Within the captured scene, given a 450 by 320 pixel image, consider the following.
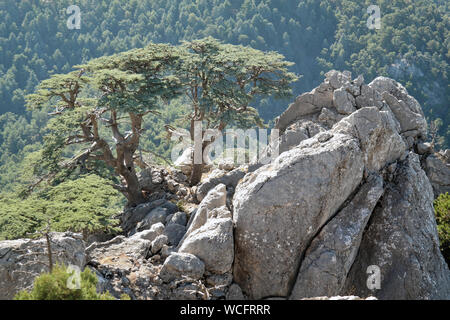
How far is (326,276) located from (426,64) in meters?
111

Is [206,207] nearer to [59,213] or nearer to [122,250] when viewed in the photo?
[122,250]

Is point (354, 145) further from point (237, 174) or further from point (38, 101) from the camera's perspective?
point (38, 101)

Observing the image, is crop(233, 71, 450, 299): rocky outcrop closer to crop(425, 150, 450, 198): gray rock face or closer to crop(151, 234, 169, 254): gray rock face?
crop(151, 234, 169, 254): gray rock face

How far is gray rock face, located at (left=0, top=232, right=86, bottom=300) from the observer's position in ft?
53.7

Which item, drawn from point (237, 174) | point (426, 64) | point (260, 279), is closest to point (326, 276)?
point (260, 279)

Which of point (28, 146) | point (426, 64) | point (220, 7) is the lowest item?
point (28, 146)

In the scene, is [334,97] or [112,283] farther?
[334,97]

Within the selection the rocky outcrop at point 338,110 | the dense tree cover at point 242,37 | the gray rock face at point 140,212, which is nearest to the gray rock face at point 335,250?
the rocky outcrop at point 338,110

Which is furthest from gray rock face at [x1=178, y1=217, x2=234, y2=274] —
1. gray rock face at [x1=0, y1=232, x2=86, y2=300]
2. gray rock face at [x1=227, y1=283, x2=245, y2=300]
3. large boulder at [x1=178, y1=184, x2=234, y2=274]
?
gray rock face at [x1=0, y1=232, x2=86, y2=300]

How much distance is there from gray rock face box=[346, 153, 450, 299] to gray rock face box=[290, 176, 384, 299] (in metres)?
A: 0.71

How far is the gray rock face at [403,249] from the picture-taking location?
62.4 ft

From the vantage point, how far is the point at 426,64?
119m
